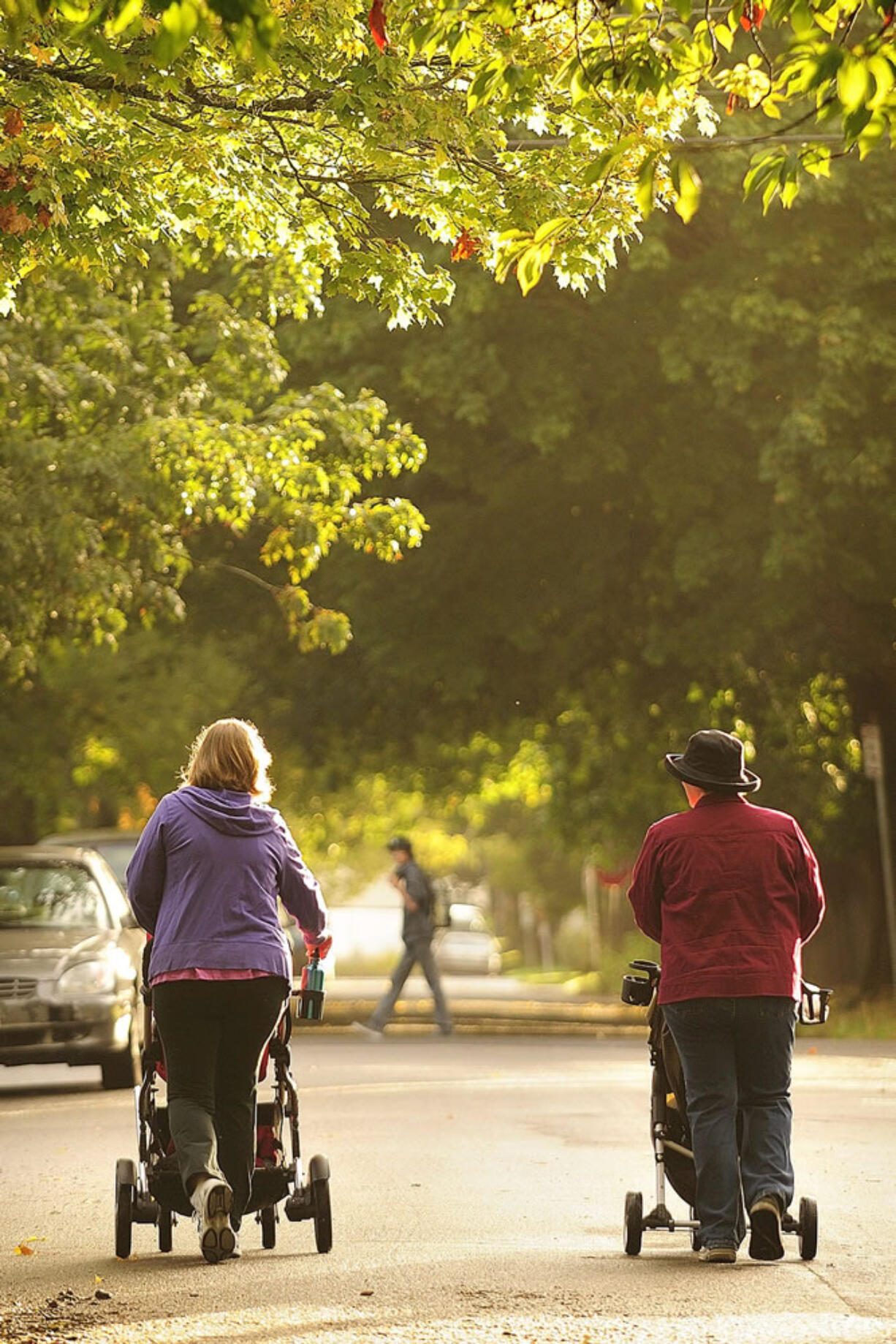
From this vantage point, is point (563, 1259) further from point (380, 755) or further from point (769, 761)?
point (380, 755)

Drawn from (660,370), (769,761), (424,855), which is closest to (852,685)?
(769,761)

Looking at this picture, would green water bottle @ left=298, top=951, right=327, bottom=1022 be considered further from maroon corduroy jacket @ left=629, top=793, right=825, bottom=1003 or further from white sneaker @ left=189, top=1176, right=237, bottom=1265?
maroon corduroy jacket @ left=629, top=793, right=825, bottom=1003

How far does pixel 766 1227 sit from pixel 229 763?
91.0 inches

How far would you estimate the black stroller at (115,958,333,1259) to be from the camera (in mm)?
7535

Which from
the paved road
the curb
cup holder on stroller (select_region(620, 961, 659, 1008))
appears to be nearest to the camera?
the paved road

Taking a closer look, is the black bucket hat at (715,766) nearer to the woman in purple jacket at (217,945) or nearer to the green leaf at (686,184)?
the woman in purple jacket at (217,945)

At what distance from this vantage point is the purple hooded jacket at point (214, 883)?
7301mm

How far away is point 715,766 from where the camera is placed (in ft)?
25.7

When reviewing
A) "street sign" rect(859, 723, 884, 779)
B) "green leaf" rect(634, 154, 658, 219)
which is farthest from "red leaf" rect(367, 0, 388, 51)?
"street sign" rect(859, 723, 884, 779)

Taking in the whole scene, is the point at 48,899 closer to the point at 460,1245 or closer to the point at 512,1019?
the point at 460,1245

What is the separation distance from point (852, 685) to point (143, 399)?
10.3m

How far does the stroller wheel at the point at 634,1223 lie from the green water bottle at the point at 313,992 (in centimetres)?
123

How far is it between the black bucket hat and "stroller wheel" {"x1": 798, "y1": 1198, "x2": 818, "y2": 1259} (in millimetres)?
1391


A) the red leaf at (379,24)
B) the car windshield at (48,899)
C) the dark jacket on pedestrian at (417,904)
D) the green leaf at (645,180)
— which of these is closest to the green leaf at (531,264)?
the green leaf at (645,180)
